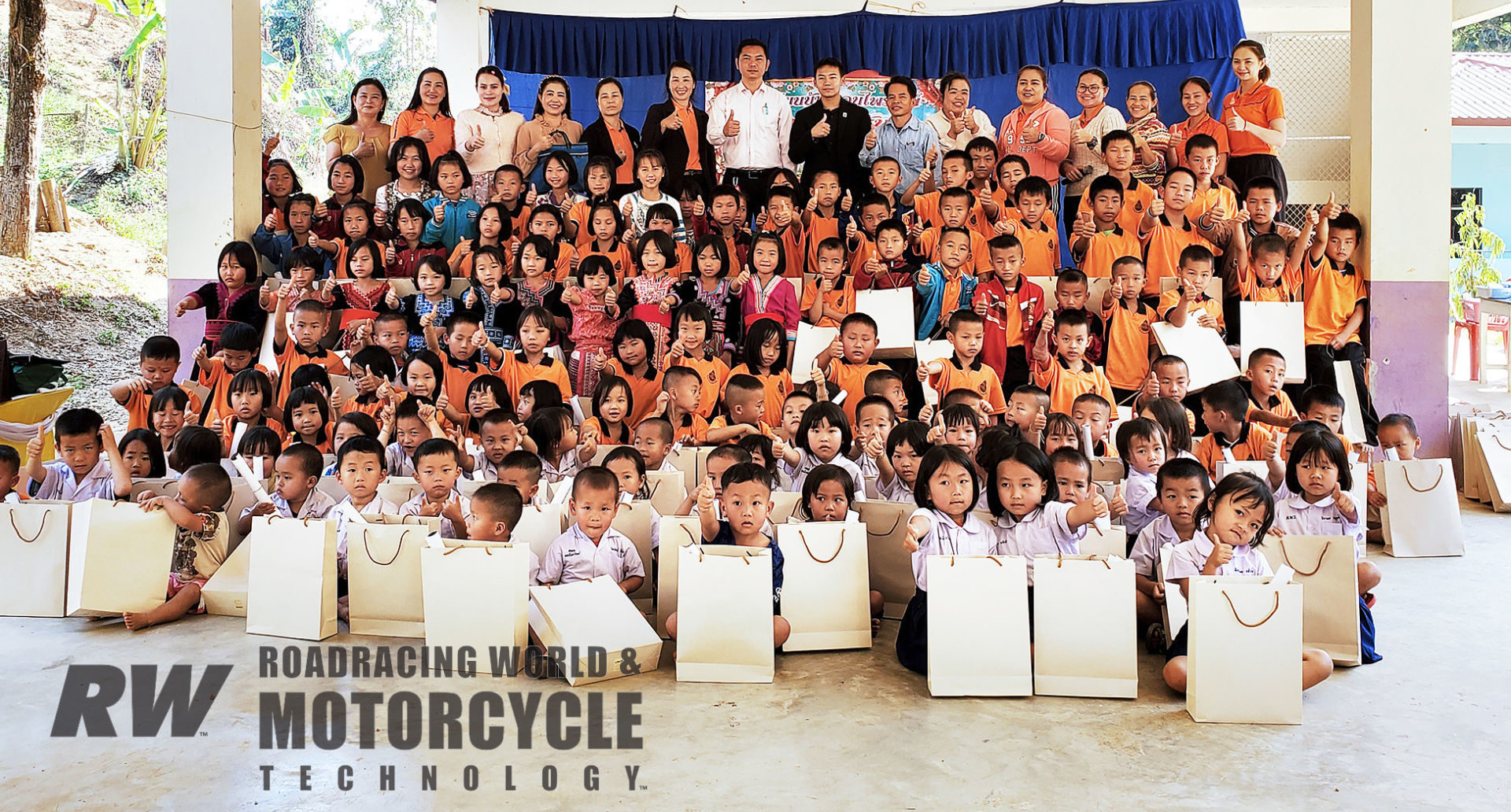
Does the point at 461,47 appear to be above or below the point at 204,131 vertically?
above

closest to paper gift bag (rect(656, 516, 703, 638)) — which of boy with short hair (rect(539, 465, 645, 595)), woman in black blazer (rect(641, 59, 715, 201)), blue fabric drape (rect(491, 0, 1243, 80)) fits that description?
boy with short hair (rect(539, 465, 645, 595))

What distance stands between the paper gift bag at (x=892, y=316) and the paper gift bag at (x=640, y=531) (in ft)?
6.46

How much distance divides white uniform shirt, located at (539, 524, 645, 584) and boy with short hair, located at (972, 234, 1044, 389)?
2.45 metres

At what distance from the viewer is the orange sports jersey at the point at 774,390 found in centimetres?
482

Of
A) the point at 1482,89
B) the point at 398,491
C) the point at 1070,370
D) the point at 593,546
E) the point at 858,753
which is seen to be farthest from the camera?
the point at 1482,89

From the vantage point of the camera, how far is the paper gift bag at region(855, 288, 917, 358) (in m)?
4.98

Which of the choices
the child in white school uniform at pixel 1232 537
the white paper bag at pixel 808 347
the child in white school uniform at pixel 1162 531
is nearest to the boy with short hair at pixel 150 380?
the white paper bag at pixel 808 347

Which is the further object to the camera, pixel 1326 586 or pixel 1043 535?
pixel 1043 535

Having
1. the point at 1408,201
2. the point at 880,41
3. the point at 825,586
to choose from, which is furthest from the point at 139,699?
the point at 880,41

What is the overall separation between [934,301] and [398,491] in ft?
9.33

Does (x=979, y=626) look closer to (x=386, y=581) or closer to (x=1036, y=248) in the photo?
(x=386, y=581)

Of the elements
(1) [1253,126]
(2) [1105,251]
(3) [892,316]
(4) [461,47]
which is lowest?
(3) [892,316]

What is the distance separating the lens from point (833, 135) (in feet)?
20.7

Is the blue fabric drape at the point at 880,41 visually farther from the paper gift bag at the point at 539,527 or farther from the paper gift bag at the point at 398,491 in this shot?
the paper gift bag at the point at 539,527
